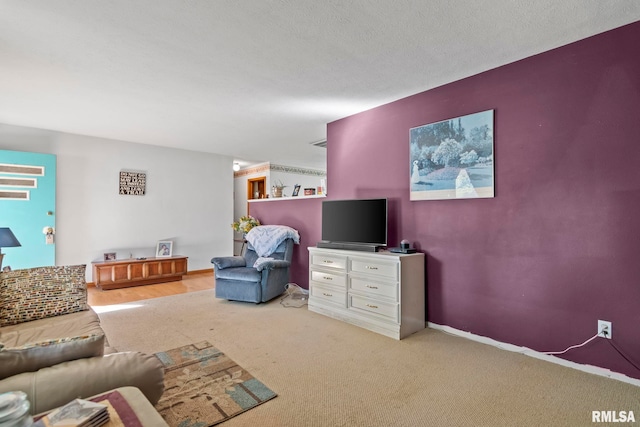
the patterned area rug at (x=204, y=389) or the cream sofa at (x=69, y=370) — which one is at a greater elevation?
the cream sofa at (x=69, y=370)

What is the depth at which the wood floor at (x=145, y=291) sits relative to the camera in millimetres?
4504

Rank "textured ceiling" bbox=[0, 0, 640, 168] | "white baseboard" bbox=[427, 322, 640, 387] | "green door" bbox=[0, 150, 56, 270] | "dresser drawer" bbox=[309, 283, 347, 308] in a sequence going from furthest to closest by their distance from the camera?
"green door" bbox=[0, 150, 56, 270], "dresser drawer" bbox=[309, 283, 347, 308], "white baseboard" bbox=[427, 322, 640, 387], "textured ceiling" bbox=[0, 0, 640, 168]

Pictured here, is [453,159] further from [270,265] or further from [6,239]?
[6,239]

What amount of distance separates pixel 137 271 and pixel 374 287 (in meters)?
4.21

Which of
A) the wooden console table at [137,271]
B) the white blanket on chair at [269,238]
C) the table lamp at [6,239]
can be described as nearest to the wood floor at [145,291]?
the wooden console table at [137,271]

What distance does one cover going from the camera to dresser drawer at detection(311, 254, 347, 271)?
3.53m

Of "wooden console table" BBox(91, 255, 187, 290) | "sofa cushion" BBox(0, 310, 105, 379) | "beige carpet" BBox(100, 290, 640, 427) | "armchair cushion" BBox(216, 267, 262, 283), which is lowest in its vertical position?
"beige carpet" BBox(100, 290, 640, 427)

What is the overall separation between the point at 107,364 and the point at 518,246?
295 centimetres

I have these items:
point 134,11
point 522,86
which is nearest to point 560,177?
point 522,86

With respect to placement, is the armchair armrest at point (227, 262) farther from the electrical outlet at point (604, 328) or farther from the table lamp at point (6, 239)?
the electrical outlet at point (604, 328)

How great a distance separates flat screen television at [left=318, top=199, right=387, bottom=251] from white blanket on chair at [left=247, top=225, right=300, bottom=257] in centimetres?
90

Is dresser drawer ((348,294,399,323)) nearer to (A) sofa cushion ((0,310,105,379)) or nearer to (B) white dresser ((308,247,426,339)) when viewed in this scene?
(B) white dresser ((308,247,426,339))

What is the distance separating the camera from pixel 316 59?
2697mm

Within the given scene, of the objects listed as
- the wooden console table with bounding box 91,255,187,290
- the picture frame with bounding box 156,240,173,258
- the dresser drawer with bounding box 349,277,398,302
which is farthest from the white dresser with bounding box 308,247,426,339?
the picture frame with bounding box 156,240,173,258
